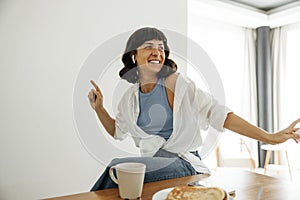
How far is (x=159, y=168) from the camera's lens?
36.8 inches

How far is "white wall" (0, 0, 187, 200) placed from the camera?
4.91 feet

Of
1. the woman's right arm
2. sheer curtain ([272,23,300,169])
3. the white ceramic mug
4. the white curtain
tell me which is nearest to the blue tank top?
the woman's right arm

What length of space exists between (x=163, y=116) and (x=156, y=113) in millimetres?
37

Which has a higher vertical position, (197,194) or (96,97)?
(96,97)

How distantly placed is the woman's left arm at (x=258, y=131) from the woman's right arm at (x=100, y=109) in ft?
1.50

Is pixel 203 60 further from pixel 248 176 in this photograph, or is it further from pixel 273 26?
pixel 273 26

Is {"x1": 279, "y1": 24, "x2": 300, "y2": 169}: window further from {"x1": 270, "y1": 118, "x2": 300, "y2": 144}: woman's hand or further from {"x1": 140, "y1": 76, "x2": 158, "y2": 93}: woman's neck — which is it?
{"x1": 140, "y1": 76, "x2": 158, "y2": 93}: woman's neck

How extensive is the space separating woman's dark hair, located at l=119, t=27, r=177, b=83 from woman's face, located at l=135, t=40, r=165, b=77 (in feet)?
0.06

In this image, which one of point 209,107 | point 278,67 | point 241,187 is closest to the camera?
point 241,187

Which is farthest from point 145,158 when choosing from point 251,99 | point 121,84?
point 251,99

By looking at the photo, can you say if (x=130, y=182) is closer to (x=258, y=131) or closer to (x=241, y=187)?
(x=241, y=187)

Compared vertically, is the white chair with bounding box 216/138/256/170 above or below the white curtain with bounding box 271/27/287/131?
below

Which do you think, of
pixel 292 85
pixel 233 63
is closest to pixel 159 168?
pixel 233 63

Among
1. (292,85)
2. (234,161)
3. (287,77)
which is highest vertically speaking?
(287,77)
